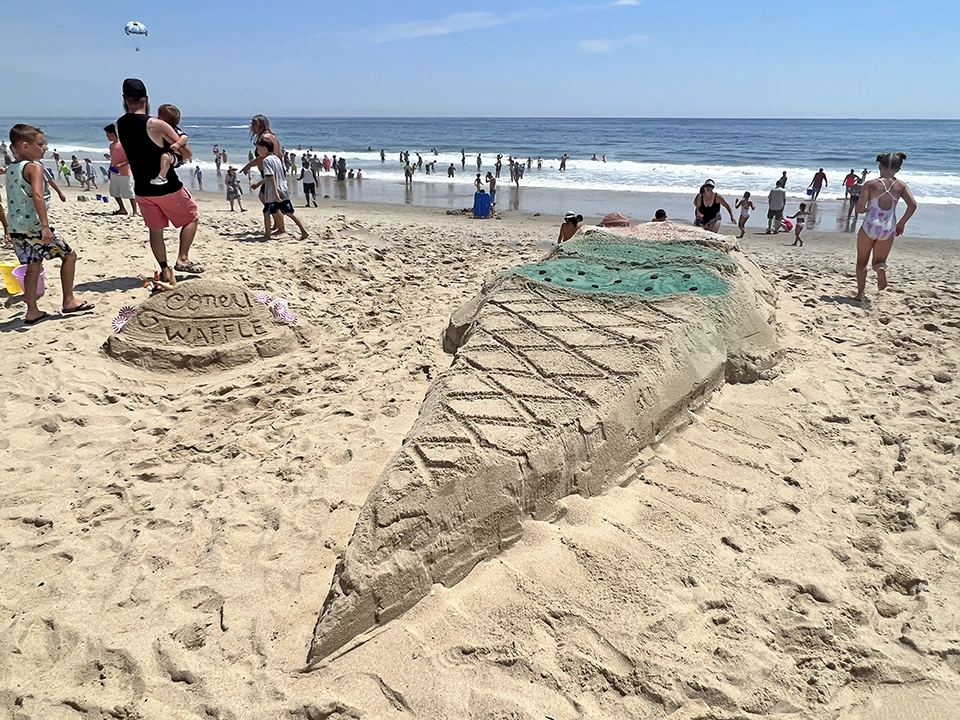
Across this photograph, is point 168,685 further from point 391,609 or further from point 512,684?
point 512,684

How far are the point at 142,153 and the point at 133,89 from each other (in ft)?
1.62

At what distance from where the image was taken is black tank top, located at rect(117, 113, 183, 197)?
487cm

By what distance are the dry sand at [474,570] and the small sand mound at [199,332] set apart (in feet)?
0.51

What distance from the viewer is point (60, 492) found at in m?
2.98

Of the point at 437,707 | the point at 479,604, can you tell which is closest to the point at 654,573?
the point at 479,604

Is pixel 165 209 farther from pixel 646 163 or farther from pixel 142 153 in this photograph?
pixel 646 163

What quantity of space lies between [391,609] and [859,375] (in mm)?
3853

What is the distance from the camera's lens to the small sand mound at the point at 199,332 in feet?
14.6

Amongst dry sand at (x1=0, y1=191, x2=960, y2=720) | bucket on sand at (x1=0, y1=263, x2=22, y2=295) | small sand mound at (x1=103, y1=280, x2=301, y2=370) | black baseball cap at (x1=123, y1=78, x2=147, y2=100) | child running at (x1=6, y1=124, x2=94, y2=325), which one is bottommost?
dry sand at (x1=0, y1=191, x2=960, y2=720)

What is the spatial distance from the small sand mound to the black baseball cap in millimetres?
1582

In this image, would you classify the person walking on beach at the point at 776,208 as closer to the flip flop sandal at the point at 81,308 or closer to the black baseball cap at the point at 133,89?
the black baseball cap at the point at 133,89

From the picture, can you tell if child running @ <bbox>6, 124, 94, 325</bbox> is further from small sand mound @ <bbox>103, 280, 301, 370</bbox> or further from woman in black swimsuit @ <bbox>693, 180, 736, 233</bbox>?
woman in black swimsuit @ <bbox>693, 180, 736, 233</bbox>

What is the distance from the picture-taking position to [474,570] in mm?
2369

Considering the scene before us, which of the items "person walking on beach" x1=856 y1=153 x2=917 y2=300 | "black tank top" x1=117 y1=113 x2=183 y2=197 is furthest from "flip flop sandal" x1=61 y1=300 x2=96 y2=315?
"person walking on beach" x1=856 y1=153 x2=917 y2=300
